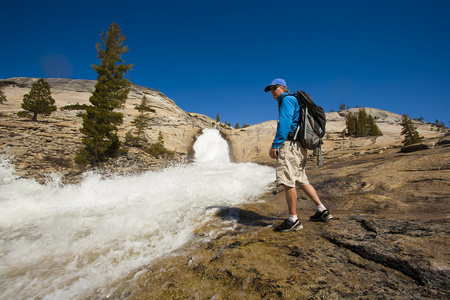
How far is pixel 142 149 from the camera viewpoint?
24094 mm

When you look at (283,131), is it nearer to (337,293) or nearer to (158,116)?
(337,293)

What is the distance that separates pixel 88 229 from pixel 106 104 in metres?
18.7

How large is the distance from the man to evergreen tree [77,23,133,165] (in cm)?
1726

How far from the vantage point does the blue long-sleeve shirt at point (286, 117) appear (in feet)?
11.0

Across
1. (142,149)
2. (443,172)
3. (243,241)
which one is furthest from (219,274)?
(142,149)

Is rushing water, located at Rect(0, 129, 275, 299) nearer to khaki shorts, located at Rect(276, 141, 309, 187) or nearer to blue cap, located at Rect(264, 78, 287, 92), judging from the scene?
khaki shorts, located at Rect(276, 141, 309, 187)

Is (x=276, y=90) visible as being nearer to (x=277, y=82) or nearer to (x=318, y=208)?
(x=277, y=82)

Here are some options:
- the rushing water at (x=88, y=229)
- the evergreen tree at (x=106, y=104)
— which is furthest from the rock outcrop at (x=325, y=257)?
the evergreen tree at (x=106, y=104)

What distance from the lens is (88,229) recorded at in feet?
12.7

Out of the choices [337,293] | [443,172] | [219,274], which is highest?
[443,172]

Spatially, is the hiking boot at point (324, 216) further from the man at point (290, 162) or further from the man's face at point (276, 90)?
the man's face at point (276, 90)

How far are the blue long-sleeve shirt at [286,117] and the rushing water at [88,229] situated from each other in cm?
239

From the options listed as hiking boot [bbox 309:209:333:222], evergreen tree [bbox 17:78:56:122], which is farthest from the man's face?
→ evergreen tree [bbox 17:78:56:122]

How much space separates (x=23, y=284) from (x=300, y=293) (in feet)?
10.7
